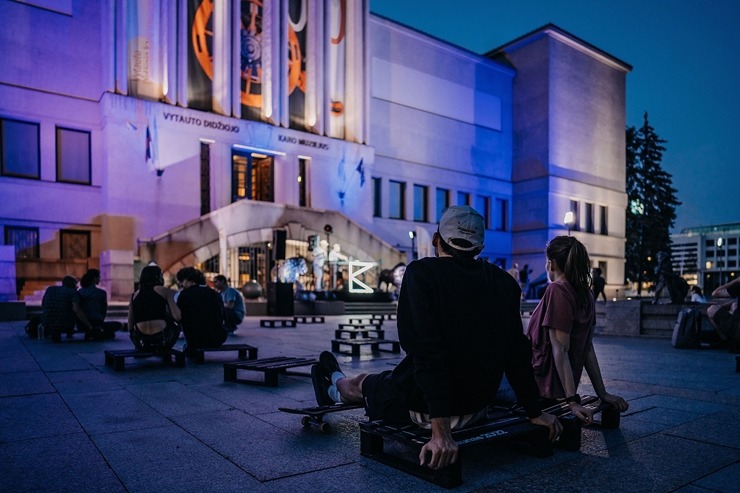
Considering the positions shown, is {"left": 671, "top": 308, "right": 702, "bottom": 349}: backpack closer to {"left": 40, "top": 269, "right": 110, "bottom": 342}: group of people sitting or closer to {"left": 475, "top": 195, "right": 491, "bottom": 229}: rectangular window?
{"left": 40, "top": 269, "right": 110, "bottom": 342}: group of people sitting

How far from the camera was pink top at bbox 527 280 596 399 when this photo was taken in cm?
420

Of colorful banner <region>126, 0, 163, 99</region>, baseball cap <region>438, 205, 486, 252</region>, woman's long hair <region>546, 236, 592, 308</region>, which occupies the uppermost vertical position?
colorful banner <region>126, 0, 163, 99</region>

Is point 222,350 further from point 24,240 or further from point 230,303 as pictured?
point 24,240

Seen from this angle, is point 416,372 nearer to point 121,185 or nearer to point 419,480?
point 419,480

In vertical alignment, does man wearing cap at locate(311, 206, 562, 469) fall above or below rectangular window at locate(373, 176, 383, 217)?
below

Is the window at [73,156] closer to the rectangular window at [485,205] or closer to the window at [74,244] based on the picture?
the window at [74,244]

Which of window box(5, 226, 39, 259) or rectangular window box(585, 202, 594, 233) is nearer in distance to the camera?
window box(5, 226, 39, 259)

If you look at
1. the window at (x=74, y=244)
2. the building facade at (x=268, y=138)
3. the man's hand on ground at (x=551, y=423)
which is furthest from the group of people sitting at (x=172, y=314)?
the window at (x=74, y=244)

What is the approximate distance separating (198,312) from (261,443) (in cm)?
481

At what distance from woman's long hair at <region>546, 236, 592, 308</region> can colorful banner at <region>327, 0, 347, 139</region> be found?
3300 centimetres

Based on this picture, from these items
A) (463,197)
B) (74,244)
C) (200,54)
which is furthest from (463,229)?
(463,197)

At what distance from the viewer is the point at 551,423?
11.9 feet

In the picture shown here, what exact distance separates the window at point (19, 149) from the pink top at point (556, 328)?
95.2 feet

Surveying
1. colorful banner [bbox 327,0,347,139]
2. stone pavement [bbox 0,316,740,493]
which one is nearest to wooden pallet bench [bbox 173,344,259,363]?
stone pavement [bbox 0,316,740,493]
